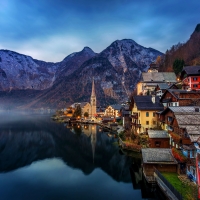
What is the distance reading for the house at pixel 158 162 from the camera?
25.0m

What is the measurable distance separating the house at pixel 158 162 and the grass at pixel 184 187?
3.46ft

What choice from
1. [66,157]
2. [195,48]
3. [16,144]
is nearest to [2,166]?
[66,157]

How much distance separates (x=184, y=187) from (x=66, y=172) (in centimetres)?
2109

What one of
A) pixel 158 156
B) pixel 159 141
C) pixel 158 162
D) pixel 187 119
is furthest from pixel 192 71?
pixel 158 162

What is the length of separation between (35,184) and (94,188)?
926 cm

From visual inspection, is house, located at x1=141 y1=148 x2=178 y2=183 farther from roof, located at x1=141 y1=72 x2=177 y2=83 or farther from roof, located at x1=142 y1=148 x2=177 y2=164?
roof, located at x1=141 y1=72 x2=177 y2=83

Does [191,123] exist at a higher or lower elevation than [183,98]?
lower

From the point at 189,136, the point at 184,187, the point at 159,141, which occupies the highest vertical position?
the point at 189,136

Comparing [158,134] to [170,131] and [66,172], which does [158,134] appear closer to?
[170,131]

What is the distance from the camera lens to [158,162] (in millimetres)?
25281

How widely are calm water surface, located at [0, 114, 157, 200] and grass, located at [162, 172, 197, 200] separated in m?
4.96

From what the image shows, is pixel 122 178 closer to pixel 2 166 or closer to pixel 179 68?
pixel 2 166

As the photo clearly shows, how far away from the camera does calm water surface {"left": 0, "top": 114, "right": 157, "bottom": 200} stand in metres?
25.7

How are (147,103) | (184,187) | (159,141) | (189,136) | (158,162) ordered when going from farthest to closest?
1. (147,103)
2. (159,141)
3. (158,162)
4. (189,136)
5. (184,187)
